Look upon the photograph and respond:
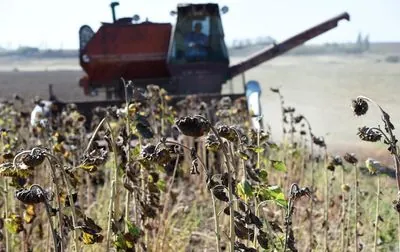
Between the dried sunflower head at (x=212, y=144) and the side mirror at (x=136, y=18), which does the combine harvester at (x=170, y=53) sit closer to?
the side mirror at (x=136, y=18)

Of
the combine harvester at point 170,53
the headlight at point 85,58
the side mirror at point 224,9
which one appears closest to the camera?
the side mirror at point 224,9

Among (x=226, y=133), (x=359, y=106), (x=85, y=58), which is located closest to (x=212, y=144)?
(x=226, y=133)

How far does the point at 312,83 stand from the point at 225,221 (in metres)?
19.0

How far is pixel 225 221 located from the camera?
12.1ft

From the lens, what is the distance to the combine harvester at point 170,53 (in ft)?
31.7

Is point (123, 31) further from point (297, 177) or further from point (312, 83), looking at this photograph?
point (312, 83)

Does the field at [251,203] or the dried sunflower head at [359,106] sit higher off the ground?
the dried sunflower head at [359,106]

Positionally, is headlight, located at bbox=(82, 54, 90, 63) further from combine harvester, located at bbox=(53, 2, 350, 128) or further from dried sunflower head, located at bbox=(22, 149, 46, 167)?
dried sunflower head, located at bbox=(22, 149, 46, 167)

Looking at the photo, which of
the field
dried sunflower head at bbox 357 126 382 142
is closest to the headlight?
the field

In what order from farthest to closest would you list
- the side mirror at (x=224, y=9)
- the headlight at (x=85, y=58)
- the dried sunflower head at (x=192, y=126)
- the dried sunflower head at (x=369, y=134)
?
the headlight at (x=85, y=58) → the side mirror at (x=224, y=9) → the dried sunflower head at (x=369, y=134) → the dried sunflower head at (x=192, y=126)

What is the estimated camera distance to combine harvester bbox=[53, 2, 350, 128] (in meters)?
9.66

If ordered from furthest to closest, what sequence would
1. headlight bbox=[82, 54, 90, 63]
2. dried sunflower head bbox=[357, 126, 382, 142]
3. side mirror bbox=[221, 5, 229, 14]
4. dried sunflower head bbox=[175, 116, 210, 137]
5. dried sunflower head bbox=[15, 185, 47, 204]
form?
headlight bbox=[82, 54, 90, 63]
side mirror bbox=[221, 5, 229, 14]
dried sunflower head bbox=[357, 126, 382, 142]
dried sunflower head bbox=[15, 185, 47, 204]
dried sunflower head bbox=[175, 116, 210, 137]

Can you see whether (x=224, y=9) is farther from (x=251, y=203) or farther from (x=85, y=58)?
(x=251, y=203)

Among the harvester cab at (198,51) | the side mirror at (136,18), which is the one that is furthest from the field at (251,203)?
the side mirror at (136,18)
